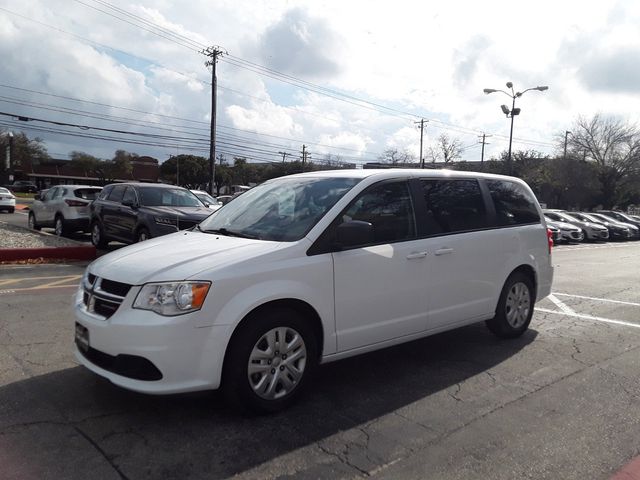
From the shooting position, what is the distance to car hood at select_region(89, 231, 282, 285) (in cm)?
356

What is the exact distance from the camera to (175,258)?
12.4 feet

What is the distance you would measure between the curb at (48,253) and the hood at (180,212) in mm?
1588

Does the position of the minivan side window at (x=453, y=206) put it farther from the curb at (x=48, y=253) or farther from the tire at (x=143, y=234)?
the curb at (x=48, y=253)

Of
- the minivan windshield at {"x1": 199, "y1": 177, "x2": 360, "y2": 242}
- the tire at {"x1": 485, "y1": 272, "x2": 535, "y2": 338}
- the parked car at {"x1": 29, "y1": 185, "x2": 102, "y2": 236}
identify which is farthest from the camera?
the parked car at {"x1": 29, "y1": 185, "x2": 102, "y2": 236}

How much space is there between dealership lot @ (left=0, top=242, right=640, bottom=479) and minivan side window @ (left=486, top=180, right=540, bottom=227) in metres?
1.40

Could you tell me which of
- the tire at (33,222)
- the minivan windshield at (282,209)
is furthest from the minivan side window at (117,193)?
the minivan windshield at (282,209)

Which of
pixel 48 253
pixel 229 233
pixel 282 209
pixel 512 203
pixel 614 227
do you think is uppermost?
pixel 512 203

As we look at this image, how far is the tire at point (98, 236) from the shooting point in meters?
12.6

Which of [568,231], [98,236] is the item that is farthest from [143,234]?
[568,231]

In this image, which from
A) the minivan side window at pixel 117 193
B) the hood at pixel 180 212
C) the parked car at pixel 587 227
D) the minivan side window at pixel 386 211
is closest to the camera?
the minivan side window at pixel 386 211

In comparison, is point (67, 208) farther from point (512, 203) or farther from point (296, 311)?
point (296, 311)

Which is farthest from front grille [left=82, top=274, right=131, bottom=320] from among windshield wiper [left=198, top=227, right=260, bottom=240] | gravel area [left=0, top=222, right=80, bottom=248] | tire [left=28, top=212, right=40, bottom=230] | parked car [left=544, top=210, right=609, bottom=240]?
parked car [left=544, top=210, right=609, bottom=240]

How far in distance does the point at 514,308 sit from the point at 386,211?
2.27 meters

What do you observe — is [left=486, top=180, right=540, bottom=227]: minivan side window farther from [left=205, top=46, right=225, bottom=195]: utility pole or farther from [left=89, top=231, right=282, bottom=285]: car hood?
[left=205, top=46, right=225, bottom=195]: utility pole
